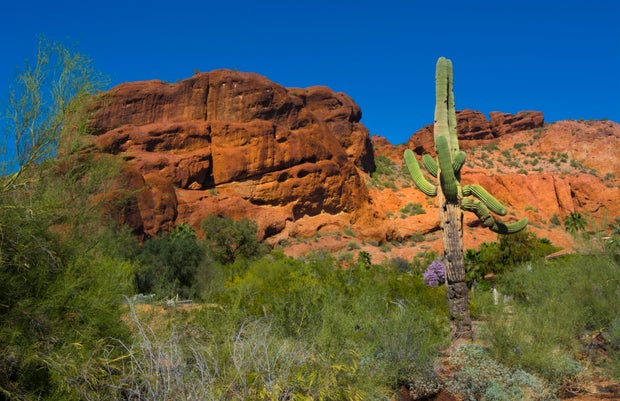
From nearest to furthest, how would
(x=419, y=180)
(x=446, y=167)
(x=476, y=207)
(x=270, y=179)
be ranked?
(x=446, y=167)
(x=476, y=207)
(x=419, y=180)
(x=270, y=179)

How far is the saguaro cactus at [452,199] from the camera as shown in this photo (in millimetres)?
11195

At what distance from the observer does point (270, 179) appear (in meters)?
38.9

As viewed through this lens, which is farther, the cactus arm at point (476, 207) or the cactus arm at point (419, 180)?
the cactus arm at point (419, 180)

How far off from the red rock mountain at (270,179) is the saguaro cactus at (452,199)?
67.2 ft

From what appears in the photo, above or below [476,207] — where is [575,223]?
above

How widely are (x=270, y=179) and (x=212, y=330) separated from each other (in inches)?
1288

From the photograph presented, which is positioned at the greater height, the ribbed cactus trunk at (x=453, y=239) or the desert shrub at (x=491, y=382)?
the ribbed cactus trunk at (x=453, y=239)

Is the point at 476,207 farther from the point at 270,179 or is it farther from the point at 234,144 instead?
the point at 234,144

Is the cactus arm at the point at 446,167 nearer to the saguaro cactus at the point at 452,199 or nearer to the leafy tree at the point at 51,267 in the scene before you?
the saguaro cactus at the point at 452,199

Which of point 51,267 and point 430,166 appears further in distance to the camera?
point 430,166

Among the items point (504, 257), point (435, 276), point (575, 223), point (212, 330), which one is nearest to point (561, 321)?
point (212, 330)

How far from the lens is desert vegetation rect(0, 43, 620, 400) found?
177 inches

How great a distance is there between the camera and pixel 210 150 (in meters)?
38.7

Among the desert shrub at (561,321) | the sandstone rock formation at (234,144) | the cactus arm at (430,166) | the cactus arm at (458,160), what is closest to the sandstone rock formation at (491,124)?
the sandstone rock formation at (234,144)
